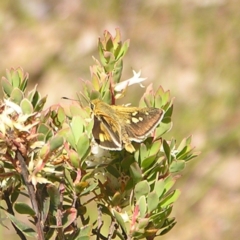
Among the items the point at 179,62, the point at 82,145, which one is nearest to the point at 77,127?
the point at 82,145

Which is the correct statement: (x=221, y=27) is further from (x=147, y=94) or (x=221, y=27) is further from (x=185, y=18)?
(x=147, y=94)

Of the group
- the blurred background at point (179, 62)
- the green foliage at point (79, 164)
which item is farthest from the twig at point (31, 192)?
the blurred background at point (179, 62)

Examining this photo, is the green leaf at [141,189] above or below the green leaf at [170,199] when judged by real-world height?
below

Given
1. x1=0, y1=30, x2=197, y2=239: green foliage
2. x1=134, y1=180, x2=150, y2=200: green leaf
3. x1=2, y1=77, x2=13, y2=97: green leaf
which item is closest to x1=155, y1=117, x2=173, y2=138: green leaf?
x1=0, y1=30, x2=197, y2=239: green foliage

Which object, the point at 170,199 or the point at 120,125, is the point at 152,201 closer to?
the point at 170,199

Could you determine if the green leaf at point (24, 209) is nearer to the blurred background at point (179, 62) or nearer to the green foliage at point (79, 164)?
the green foliage at point (79, 164)

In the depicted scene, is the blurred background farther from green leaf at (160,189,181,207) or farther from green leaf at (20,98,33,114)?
green leaf at (20,98,33,114)
